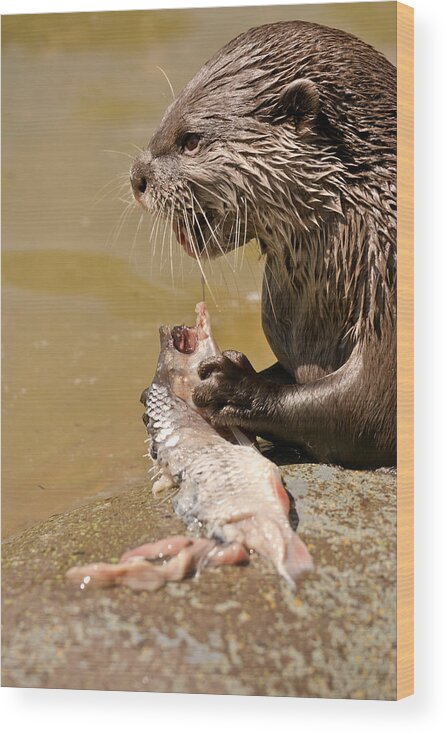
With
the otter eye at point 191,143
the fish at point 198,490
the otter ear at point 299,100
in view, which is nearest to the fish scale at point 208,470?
the fish at point 198,490

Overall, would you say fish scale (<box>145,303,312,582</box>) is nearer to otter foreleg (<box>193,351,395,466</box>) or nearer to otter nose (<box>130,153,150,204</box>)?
otter foreleg (<box>193,351,395,466</box>)

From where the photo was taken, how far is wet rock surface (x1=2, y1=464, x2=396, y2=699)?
312 centimetres

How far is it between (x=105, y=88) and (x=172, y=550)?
1.38m

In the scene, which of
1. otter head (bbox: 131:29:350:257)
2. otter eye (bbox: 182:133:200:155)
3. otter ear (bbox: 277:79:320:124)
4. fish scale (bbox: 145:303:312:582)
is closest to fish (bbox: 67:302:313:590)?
fish scale (bbox: 145:303:312:582)

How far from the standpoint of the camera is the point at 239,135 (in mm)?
3273

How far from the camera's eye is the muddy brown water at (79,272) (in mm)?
3506

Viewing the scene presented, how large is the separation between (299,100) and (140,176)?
0.52 meters

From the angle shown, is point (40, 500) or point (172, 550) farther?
point (40, 500)

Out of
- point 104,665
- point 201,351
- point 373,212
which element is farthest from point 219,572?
point 373,212

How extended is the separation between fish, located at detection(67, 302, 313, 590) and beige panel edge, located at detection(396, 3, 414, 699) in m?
0.31

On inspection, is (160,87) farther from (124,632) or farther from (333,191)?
(124,632)

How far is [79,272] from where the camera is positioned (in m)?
3.55

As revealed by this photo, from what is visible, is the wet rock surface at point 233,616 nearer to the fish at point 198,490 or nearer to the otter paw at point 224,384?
the fish at point 198,490

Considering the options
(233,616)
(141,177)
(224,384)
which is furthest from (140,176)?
(233,616)
